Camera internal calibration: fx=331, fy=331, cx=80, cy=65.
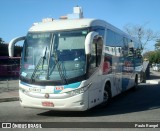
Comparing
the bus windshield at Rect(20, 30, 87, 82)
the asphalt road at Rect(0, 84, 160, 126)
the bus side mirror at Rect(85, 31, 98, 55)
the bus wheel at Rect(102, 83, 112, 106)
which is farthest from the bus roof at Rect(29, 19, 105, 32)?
the asphalt road at Rect(0, 84, 160, 126)

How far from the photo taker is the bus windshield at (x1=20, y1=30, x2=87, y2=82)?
10555 mm

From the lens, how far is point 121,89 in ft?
50.8

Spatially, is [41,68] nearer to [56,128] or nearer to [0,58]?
[56,128]

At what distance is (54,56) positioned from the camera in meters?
10.8

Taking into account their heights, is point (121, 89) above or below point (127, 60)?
below

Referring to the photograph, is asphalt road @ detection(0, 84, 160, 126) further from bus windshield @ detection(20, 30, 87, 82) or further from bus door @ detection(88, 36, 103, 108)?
bus windshield @ detection(20, 30, 87, 82)

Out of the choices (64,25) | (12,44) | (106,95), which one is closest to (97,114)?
(106,95)

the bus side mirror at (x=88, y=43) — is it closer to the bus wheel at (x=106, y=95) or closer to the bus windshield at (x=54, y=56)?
the bus windshield at (x=54, y=56)

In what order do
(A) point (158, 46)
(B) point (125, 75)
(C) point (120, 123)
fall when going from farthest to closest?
(A) point (158, 46) → (B) point (125, 75) → (C) point (120, 123)

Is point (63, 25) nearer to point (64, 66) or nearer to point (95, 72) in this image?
point (64, 66)

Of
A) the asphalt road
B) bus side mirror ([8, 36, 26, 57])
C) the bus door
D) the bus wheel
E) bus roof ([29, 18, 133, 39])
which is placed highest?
bus roof ([29, 18, 133, 39])

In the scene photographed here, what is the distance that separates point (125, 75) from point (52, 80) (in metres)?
6.78

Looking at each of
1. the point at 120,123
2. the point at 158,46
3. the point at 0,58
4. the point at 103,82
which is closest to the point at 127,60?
the point at 103,82

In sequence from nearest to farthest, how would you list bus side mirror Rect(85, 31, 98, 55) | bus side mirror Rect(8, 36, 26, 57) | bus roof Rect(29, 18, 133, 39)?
bus side mirror Rect(85, 31, 98, 55) < bus roof Rect(29, 18, 133, 39) < bus side mirror Rect(8, 36, 26, 57)
